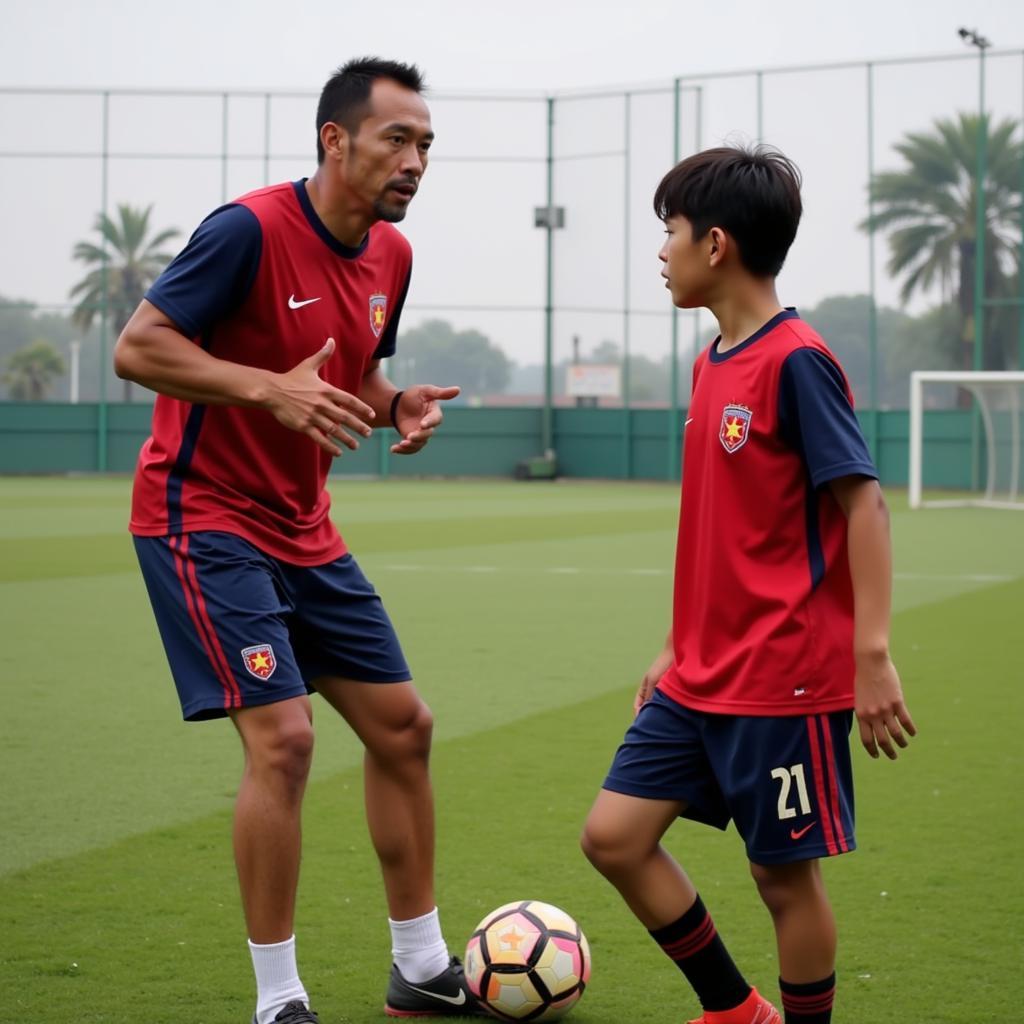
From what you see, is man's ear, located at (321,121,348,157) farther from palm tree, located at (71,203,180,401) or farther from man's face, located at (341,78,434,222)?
palm tree, located at (71,203,180,401)

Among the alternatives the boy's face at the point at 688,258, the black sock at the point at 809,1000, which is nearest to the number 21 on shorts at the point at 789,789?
the black sock at the point at 809,1000

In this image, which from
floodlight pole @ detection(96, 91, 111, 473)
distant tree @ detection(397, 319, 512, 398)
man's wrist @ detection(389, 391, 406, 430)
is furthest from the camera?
distant tree @ detection(397, 319, 512, 398)

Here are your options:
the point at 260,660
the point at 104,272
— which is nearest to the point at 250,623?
the point at 260,660

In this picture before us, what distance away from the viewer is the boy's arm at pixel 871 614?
310 centimetres

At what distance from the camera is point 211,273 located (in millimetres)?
3746

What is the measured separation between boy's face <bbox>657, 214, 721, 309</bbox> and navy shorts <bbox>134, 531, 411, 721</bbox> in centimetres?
114

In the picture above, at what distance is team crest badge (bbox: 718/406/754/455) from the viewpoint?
325 cm

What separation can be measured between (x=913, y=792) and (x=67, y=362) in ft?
104

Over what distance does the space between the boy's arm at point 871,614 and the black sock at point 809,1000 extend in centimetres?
52

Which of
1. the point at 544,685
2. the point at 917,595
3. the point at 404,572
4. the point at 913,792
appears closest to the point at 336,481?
the point at 404,572

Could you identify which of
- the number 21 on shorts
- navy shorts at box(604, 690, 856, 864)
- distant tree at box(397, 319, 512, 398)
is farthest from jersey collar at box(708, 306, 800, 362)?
distant tree at box(397, 319, 512, 398)

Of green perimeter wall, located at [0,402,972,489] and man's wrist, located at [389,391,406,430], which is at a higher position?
green perimeter wall, located at [0,402,972,489]

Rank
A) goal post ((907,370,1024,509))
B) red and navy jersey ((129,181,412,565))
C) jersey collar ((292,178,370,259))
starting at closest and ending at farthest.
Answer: red and navy jersey ((129,181,412,565)), jersey collar ((292,178,370,259)), goal post ((907,370,1024,509))

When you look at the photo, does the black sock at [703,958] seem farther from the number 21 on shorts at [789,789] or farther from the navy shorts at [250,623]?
the navy shorts at [250,623]
